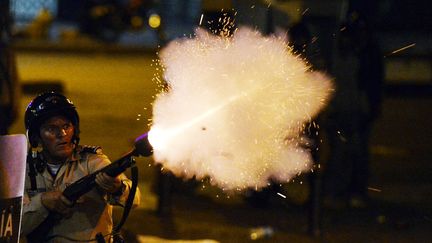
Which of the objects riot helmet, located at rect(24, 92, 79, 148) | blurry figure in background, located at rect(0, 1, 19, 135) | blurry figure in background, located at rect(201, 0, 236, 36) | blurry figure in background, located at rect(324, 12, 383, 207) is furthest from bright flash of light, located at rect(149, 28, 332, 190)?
blurry figure in background, located at rect(0, 1, 19, 135)

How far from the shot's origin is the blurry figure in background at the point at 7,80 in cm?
1087

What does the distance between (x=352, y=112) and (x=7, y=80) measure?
A: 385 centimetres

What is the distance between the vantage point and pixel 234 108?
6.10 metres

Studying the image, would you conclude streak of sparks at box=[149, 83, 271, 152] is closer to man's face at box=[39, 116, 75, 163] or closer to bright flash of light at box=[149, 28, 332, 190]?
bright flash of light at box=[149, 28, 332, 190]

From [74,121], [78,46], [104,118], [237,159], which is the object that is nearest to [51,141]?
[74,121]

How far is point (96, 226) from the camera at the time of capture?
468cm

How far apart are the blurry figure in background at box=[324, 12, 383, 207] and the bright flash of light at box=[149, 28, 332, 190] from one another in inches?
110

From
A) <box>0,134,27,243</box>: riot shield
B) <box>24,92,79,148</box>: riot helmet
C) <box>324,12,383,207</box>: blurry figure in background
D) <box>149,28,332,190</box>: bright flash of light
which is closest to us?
<box>0,134,27,243</box>: riot shield

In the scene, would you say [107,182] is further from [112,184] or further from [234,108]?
[234,108]

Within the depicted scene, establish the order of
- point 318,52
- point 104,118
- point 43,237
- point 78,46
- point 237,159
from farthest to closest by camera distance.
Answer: point 78,46 → point 104,118 → point 318,52 → point 237,159 → point 43,237

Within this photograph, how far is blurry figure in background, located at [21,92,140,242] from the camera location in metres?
4.59

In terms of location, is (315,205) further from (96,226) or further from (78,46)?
(78,46)

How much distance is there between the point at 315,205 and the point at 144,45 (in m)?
17.9

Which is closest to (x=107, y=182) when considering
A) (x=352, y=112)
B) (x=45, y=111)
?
(x=45, y=111)
